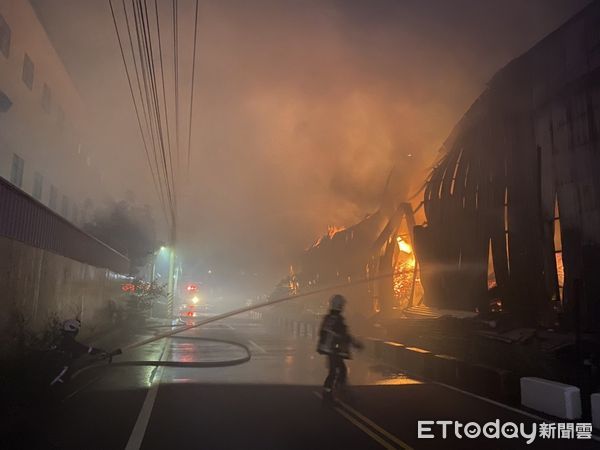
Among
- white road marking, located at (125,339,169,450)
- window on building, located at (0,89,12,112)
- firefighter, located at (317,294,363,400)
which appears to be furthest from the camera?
window on building, located at (0,89,12,112)

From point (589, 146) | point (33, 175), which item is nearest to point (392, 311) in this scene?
point (589, 146)

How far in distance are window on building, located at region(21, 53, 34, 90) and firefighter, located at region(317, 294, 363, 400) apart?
24.9 m

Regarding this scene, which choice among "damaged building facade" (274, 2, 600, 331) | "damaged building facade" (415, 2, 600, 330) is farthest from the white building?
"damaged building facade" (415, 2, 600, 330)

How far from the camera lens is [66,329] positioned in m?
7.30

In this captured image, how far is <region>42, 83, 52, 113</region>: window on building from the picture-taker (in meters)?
28.4

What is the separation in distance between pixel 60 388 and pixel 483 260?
10.8 m

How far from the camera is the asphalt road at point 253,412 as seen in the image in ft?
18.4

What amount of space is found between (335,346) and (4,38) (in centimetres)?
2373

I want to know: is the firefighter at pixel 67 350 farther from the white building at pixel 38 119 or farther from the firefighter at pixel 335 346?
the white building at pixel 38 119

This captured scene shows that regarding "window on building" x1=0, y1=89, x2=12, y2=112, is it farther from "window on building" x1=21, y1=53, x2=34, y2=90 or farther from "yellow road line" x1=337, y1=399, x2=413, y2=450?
"yellow road line" x1=337, y1=399, x2=413, y2=450

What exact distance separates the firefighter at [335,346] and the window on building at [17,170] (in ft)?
72.9

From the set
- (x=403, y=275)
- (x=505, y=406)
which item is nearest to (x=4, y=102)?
(x=403, y=275)

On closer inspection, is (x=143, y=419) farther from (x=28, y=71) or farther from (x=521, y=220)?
(x=28, y=71)

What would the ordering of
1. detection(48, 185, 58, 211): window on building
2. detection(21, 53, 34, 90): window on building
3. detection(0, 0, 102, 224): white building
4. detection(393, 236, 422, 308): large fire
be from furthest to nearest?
detection(48, 185, 58, 211): window on building
detection(21, 53, 34, 90): window on building
detection(0, 0, 102, 224): white building
detection(393, 236, 422, 308): large fire
